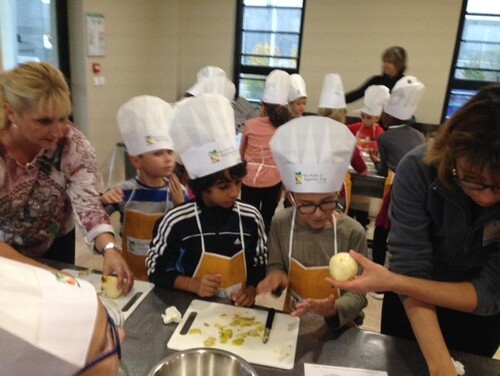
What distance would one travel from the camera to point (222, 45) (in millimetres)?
4934

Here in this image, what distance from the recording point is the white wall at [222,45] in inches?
156

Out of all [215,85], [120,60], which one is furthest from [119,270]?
[120,60]

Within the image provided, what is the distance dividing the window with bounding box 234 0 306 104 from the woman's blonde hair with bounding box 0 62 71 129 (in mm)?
3896

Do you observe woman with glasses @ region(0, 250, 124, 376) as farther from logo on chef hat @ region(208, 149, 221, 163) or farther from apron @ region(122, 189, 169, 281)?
apron @ region(122, 189, 169, 281)

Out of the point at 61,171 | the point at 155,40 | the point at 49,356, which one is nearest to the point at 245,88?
the point at 155,40

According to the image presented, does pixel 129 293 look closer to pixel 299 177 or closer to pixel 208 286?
pixel 208 286

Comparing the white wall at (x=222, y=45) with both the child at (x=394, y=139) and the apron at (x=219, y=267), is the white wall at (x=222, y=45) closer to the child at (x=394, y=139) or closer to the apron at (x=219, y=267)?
the child at (x=394, y=139)

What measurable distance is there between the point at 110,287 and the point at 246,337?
1.27 ft

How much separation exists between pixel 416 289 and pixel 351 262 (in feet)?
0.53

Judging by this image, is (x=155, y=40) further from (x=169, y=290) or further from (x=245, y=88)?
(x=169, y=290)

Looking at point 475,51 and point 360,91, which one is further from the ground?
point 475,51

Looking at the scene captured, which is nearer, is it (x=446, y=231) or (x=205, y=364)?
(x=205, y=364)

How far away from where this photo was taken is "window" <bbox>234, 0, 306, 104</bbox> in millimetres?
4750

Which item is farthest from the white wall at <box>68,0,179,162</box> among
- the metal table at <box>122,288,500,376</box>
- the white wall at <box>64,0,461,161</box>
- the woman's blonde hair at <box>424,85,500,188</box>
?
the woman's blonde hair at <box>424,85,500,188</box>
